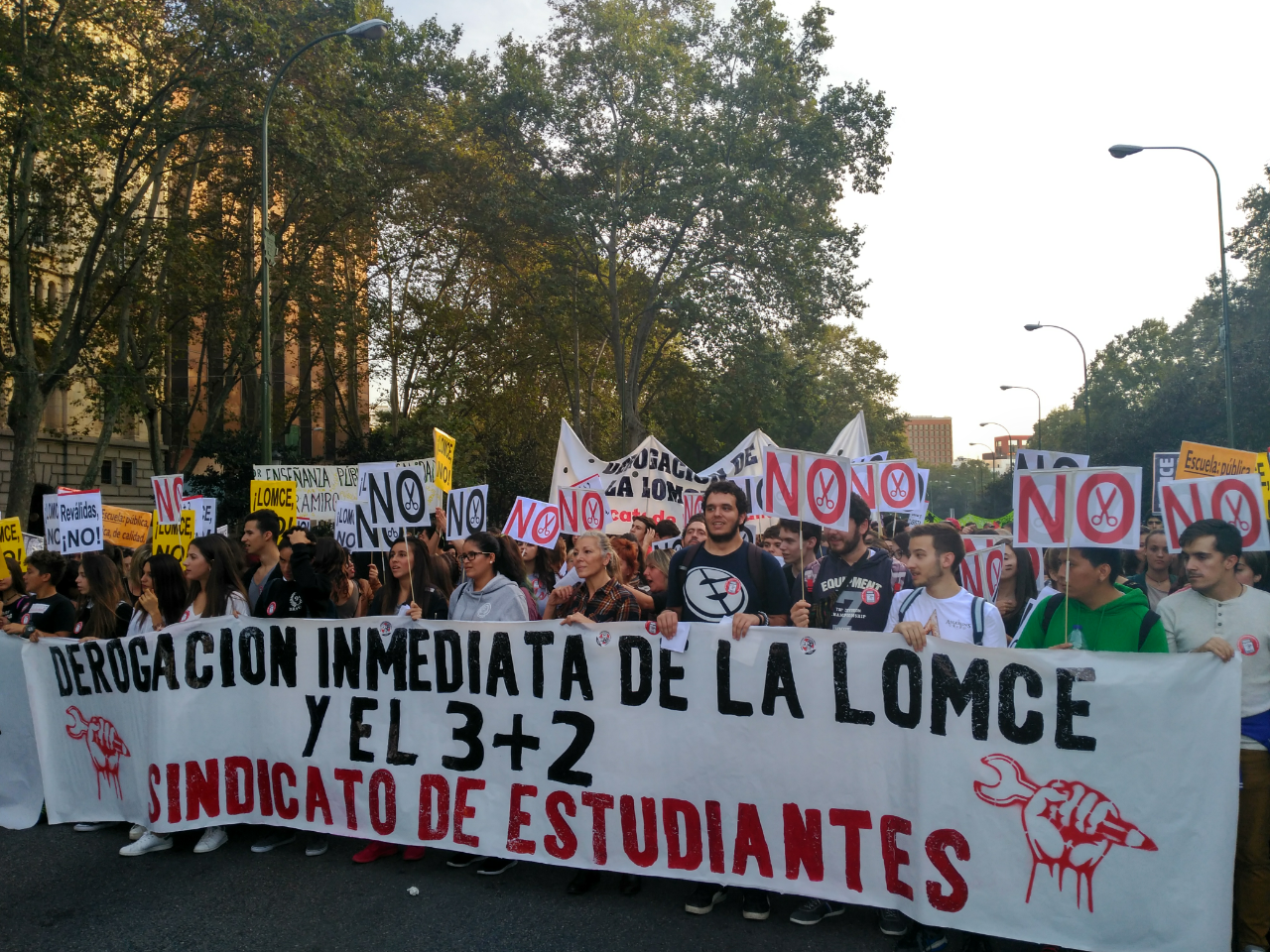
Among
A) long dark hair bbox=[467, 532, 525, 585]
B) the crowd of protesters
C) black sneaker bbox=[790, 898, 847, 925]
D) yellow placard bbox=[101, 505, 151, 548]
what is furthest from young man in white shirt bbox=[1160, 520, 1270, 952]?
yellow placard bbox=[101, 505, 151, 548]

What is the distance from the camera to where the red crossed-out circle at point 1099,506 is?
14.3 feet

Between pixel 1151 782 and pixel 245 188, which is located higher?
pixel 245 188

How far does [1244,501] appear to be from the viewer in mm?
5457

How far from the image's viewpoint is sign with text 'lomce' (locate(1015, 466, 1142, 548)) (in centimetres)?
438

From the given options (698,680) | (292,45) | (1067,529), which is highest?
(292,45)

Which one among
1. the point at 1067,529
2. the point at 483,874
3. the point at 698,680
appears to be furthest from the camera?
the point at 483,874

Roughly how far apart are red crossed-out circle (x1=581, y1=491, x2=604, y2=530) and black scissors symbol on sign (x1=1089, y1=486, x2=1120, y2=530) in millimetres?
7026

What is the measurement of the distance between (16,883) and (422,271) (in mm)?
26243

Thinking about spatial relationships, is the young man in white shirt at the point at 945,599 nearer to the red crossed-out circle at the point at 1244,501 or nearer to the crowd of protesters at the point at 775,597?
the crowd of protesters at the point at 775,597

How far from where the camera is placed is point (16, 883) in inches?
202

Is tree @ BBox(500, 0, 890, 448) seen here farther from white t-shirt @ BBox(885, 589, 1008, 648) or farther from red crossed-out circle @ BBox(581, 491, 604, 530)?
white t-shirt @ BBox(885, 589, 1008, 648)

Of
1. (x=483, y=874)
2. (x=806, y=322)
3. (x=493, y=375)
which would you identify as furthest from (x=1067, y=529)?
(x=493, y=375)

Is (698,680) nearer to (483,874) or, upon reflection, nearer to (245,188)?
(483,874)

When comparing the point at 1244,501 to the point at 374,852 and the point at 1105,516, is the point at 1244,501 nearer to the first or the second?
the point at 1105,516
